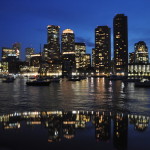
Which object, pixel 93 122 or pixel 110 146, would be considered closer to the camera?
pixel 110 146

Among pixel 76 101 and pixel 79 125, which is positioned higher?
pixel 79 125

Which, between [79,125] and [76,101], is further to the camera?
[76,101]

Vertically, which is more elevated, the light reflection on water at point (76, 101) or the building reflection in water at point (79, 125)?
the building reflection in water at point (79, 125)

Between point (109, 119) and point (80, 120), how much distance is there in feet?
6.02

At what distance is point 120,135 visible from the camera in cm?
1212

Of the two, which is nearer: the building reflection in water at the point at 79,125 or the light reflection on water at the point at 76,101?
the building reflection in water at the point at 79,125

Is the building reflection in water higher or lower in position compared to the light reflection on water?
higher

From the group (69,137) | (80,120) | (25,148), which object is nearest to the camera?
(25,148)

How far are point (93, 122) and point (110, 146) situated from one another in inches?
198

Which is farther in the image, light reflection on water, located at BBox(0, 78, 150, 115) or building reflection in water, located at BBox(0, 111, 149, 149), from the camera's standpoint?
light reflection on water, located at BBox(0, 78, 150, 115)

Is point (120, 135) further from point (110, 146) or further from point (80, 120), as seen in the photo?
point (80, 120)

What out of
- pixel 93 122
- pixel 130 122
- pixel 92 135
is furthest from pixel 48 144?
pixel 130 122

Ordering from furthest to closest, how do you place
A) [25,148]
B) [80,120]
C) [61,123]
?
[80,120]
[61,123]
[25,148]

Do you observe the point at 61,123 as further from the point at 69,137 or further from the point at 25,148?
the point at 25,148
